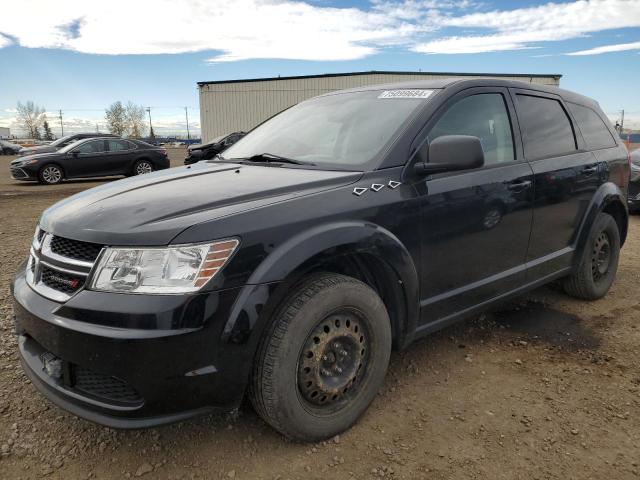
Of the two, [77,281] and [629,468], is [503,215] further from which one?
[77,281]

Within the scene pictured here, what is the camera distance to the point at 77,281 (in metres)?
2.01

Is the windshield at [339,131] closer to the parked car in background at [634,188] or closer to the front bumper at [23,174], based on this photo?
the parked car in background at [634,188]

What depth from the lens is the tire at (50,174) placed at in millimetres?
13484

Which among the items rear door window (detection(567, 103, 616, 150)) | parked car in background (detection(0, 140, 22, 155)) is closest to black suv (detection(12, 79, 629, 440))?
rear door window (detection(567, 103, 616, 150))

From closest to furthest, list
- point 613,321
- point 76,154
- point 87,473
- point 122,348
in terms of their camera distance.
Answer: point 122,348
point 87,473
point 613,321
point 76,154

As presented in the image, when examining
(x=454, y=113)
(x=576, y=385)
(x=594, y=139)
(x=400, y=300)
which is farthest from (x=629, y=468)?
(x=594, y=139)

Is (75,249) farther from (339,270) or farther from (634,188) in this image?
(634,188)

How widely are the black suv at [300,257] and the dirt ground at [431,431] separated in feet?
0.68

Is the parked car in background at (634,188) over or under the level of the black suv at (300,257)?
under

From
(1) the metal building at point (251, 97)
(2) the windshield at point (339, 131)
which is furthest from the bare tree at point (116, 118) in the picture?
(2) the windshield at point (339, 131)

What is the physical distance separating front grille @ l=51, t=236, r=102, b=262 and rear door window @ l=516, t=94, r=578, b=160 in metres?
2.74

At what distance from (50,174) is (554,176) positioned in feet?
45.0

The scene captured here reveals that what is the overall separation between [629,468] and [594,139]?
9.22ft

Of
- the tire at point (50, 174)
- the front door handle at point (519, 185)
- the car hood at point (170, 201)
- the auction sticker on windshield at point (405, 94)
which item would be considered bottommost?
the tire at point (50, 174)
